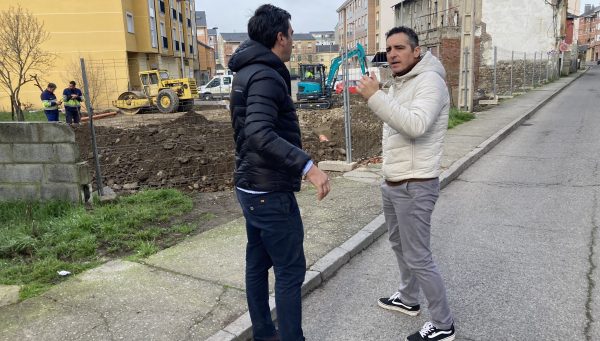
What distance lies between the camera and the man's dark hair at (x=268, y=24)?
2451 mm

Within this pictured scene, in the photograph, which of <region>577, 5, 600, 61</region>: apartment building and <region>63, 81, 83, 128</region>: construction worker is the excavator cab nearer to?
<region>63, 81, 83, 128</region>: construction worker

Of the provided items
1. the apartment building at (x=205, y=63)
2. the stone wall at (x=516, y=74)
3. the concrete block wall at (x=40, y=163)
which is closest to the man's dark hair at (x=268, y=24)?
the concrete block wall at (x=40, y=163)

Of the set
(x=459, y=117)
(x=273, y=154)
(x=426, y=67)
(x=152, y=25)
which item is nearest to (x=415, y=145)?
(x=426, y=67)

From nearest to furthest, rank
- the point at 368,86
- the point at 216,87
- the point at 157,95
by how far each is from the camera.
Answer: the point at 368,86, the point at 157,95, the point at 216,87

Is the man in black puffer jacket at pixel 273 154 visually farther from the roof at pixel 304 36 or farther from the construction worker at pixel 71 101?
the roof at pixel 304 36

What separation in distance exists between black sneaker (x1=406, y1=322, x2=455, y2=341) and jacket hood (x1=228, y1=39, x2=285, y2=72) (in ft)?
6.61

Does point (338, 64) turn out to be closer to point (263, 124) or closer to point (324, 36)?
point (263, 124)

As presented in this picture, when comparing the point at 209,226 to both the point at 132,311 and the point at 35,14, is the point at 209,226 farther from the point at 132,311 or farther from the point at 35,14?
the point at 35,14

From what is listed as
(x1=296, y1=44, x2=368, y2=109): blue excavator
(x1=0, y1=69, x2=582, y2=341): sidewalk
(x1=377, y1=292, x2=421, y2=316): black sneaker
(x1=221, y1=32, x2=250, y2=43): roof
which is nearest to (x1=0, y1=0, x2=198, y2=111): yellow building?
(x1=296, y1=44, x2=368, y2=109): blue excavator

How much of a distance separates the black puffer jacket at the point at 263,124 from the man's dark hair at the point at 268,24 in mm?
48

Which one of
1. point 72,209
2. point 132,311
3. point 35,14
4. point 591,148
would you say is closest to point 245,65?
point 132,311

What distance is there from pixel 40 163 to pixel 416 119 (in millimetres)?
5391

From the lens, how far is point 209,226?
5582mm

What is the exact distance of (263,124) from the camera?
7.63ft
